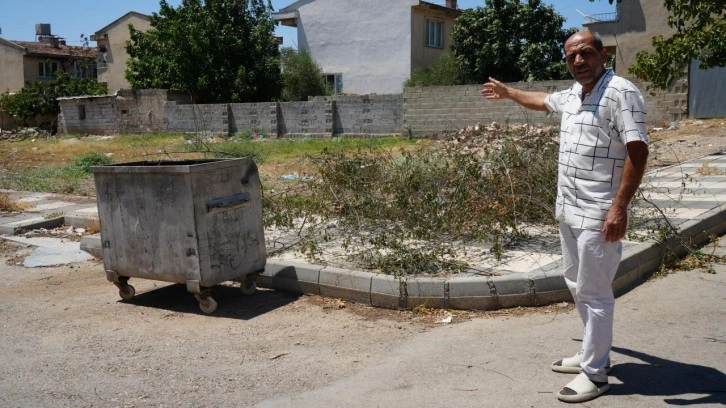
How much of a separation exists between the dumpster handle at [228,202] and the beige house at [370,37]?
97.9ft

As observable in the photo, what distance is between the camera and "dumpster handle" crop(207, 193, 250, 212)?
18.2 ft

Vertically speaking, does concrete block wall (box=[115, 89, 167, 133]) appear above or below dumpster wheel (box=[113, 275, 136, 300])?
above

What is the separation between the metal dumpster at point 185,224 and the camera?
5.50m

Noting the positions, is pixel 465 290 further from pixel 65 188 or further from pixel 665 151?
pixel 665 151

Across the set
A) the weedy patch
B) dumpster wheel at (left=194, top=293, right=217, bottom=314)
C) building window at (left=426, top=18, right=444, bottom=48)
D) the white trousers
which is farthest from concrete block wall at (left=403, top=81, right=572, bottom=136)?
the white trousers

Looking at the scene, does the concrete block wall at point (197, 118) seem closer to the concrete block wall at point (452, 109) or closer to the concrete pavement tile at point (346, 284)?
the concrete block wall at point (452, 109)

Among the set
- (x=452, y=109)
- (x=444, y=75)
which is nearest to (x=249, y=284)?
(x=452, y=109)

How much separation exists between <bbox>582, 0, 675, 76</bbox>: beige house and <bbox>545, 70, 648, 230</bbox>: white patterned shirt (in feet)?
94.4

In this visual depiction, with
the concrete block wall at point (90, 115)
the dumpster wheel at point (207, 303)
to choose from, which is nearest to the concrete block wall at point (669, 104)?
the dumpster wheel at point (207, 303)

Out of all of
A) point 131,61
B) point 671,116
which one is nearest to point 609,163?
point 671,116

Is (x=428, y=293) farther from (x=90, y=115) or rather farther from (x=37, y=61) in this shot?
(x=37, y=61)

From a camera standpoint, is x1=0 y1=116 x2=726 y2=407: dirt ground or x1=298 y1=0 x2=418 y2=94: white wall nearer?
x1=0 y1=116 x2=726 y2=407: dirt ground

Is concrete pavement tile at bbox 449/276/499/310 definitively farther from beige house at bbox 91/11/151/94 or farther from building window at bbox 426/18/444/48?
beige house at bbox 91/11/151/94

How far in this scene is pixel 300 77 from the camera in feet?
116
